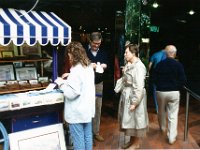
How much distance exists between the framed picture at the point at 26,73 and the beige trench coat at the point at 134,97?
1666 millimetres

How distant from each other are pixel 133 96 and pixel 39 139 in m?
1.52

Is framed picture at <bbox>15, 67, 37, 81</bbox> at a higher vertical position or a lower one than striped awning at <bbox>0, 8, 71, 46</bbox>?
lower

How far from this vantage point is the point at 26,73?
5.15 metres

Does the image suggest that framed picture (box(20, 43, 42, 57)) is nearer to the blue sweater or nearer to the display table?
the display table

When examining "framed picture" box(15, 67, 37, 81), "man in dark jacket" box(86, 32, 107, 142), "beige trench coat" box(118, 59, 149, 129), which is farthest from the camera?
"framed picture" box(15, 67, 37, 81)

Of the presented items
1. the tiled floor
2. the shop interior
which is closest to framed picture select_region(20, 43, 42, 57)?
the shop interior

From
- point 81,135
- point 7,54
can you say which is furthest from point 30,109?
point 7,54

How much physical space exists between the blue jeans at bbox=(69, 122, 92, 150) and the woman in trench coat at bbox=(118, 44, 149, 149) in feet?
2.36

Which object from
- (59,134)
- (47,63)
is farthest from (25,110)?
(47,63)

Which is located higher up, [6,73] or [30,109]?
[6,73]

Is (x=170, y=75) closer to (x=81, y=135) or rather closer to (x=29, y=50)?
(x=81, y=135)

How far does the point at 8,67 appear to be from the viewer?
4938 millimetres

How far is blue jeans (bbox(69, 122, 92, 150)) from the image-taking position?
4.03 metres

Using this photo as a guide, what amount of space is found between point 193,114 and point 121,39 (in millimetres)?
2970
